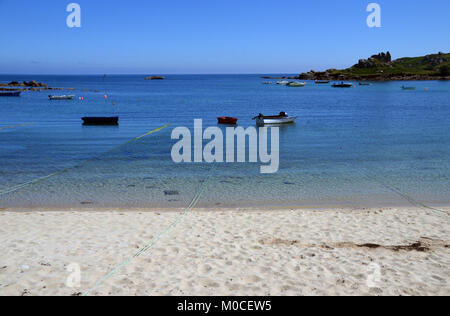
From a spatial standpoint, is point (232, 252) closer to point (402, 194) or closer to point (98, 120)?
point (402, 194)

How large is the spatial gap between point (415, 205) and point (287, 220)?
620 cm

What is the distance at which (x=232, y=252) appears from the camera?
407 inches

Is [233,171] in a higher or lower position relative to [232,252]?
higher

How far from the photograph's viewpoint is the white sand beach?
8.27m

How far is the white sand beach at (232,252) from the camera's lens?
827cm

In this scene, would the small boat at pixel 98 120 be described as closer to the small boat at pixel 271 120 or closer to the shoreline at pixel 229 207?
the small boat at pixel 271 120

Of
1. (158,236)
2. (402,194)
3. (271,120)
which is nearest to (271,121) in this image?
(271,120)

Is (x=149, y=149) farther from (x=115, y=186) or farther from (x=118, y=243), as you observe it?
(x=118, y=243)

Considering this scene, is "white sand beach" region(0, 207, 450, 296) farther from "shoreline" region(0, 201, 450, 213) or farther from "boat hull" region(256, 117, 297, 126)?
"boat hull" region(256, 117, 297, 126)

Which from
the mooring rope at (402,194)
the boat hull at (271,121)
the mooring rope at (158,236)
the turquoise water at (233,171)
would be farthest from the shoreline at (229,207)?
the boat hull at (271,121)

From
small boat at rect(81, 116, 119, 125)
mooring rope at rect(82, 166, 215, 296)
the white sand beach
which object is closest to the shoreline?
mooring rope at rect(82, 166, 215, 296)

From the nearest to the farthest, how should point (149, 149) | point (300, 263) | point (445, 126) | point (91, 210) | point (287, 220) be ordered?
1. point (300, 263)
2. point (287, 220)
3. point (91, 210)
4. point (149, 149)
5. point (445, 126)
